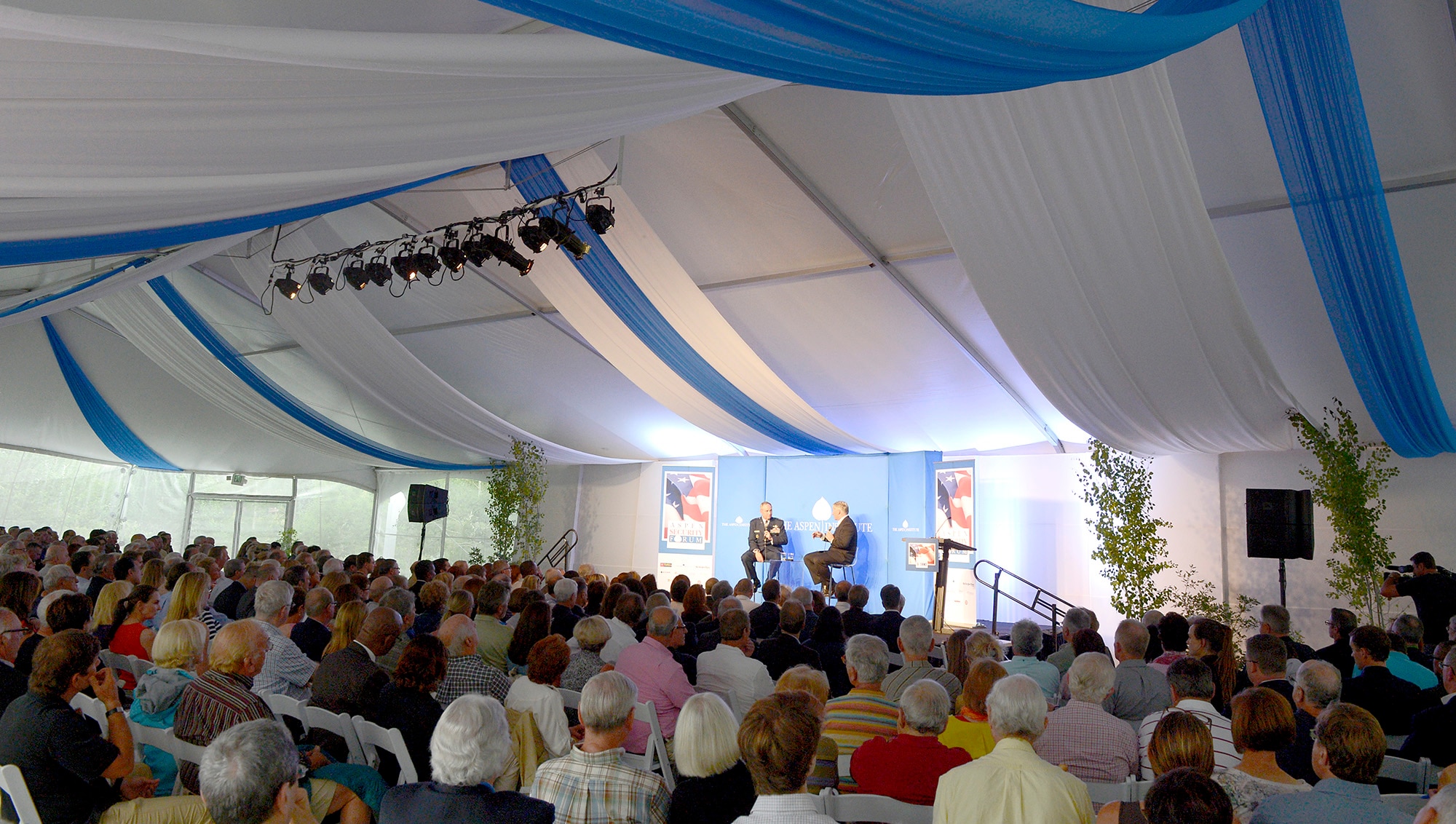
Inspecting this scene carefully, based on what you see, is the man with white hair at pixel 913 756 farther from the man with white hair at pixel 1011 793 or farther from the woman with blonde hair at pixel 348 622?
the woman with blonde hair at pixel 348 622

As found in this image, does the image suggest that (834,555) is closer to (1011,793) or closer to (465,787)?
(1011,793)

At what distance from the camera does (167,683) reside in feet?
10.1

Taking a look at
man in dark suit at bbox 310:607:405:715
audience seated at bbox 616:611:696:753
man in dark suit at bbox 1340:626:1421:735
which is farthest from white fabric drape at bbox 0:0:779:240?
man in dark suit at bbox 1340:626:1421:735

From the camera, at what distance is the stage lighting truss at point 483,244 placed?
20.0 ft

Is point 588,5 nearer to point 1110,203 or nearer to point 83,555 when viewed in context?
point 1110,203

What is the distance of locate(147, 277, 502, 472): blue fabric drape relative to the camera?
9.70 metres

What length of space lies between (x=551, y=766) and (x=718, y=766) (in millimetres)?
447

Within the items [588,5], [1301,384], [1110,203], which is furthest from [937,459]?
[588,5]

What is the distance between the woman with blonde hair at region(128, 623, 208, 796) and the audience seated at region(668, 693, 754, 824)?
1.87 metres

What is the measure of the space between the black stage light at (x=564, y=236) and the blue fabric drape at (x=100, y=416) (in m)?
9.00

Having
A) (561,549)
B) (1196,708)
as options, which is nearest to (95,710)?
(1196,708)

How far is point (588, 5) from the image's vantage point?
7.13 ft

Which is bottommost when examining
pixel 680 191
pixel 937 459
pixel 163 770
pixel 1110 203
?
pixel 163 770

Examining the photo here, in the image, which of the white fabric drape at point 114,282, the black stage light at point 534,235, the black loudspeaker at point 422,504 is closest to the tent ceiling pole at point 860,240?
the black stage light at point 534,235
